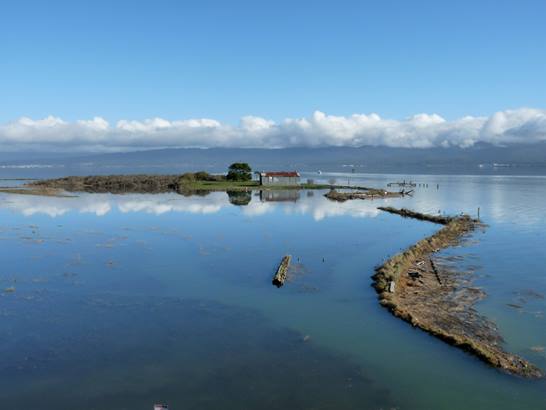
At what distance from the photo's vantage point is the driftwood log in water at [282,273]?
33.3 meters

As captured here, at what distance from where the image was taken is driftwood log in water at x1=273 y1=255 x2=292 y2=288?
109 feet

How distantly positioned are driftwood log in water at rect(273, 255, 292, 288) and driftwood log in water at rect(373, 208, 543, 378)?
6.43 m

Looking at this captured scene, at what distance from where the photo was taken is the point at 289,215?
70.3 meters

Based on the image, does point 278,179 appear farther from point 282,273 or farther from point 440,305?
point 440,305

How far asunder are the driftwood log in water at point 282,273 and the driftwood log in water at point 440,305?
6.43m

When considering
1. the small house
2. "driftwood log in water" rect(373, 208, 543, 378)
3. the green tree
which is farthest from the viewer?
the green tree

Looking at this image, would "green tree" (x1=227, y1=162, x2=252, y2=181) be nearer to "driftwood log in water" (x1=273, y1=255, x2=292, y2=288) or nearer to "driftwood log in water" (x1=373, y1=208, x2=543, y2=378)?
"driftwood log in water" (x1=373, y1=208, x2=543, y2=378)

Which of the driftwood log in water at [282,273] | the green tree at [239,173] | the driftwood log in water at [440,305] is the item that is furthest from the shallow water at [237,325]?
the green tree at [239,173]

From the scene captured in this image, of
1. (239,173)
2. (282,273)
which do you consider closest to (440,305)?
(282,273)

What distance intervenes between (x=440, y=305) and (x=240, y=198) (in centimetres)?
6937

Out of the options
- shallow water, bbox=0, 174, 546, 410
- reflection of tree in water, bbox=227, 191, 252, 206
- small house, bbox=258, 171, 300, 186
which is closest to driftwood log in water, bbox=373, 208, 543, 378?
shallow water, bbox=0, 174, 546, 410

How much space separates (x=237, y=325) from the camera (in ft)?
83.8

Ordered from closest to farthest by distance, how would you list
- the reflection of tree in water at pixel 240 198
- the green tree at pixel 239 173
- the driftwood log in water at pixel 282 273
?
the driftwood log in water at pixel 282 273
the reflection of tree in water at pixel 240 198
the green tree at pixel 239 173

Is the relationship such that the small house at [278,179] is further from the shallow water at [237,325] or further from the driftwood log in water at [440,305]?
the driftwood log in water at [440,305]
